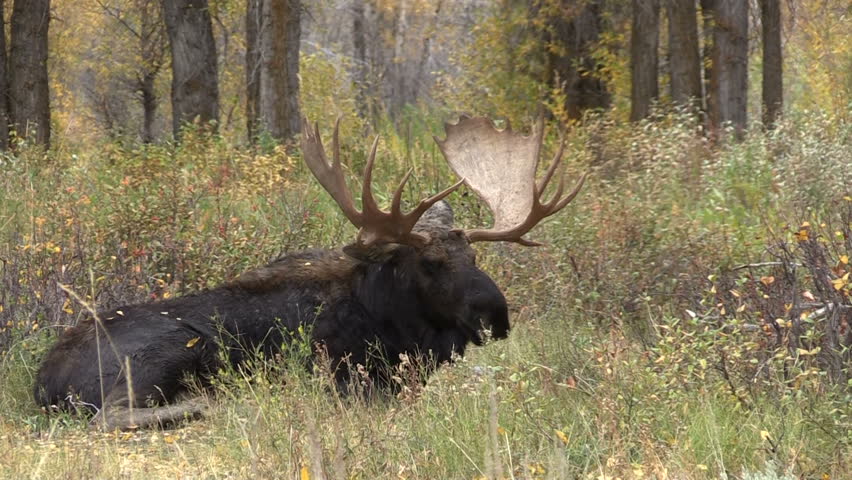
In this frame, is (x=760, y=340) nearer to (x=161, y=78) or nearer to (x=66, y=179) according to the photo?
(x=66, y=179)

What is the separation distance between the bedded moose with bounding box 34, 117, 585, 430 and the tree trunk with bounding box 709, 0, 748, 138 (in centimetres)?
912

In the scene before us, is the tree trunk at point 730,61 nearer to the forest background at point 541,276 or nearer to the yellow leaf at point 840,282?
the forest background at point 541,276

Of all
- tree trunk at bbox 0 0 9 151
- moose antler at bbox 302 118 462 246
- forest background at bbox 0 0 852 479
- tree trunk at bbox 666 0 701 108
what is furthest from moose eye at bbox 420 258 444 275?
tree trunk at bbox 0 0 9 151

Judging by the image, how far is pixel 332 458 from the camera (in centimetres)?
491

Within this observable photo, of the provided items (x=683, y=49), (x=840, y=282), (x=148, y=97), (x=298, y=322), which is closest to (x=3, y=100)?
(x=683, y=49)

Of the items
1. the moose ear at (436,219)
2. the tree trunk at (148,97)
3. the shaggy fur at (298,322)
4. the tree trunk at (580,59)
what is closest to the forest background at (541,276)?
the shaggy fur at (298,322)

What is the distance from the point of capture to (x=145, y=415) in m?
6.79

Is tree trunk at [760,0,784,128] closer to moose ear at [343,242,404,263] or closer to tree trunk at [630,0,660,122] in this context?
tree trunk at [630,0,660,122]

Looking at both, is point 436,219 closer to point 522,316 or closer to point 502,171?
point 502,171

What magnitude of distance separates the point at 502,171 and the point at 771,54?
36.5ft

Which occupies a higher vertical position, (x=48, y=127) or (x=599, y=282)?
(x=48, y=127)

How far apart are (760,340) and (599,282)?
264 centimetres

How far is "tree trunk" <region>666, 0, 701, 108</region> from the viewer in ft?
56.6

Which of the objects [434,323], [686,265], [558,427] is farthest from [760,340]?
[686,265]
